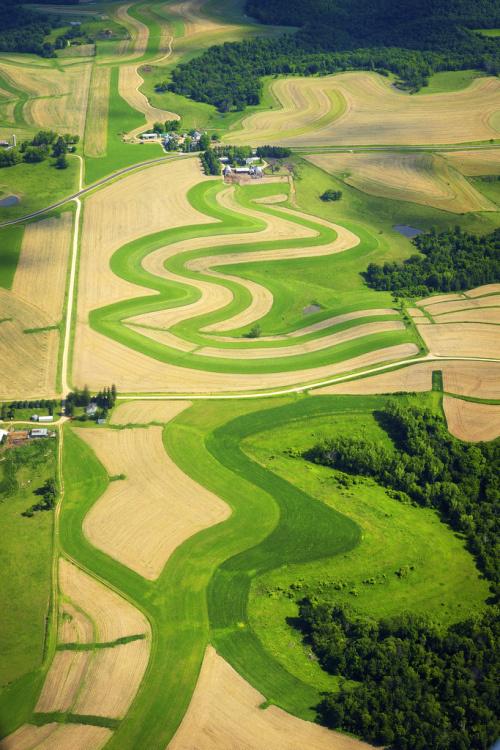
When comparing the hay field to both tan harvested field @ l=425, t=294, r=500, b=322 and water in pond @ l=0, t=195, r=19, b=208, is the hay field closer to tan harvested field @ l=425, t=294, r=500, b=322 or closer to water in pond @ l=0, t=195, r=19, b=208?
tan harvested field @ l=425, t=294, r=500, b=322

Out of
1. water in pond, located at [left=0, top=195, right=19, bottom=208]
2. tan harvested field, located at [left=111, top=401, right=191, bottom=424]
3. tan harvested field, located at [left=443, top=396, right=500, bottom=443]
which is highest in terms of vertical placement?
water in pond, located at [left=0, top=195, right=19, bottom=208]

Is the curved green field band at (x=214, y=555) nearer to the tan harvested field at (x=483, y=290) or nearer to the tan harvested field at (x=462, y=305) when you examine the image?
the tan harvested field at (x=462, y=305)

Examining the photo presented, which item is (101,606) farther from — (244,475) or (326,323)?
(326,323)

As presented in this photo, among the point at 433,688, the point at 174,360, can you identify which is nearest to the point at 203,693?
the point at 433,688

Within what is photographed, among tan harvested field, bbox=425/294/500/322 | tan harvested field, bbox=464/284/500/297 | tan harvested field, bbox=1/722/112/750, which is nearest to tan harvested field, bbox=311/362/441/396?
tan harvested field, bbox=425/294/500/322

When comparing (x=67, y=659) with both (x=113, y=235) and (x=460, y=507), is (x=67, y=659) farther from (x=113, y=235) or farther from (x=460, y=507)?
(x=113, y=235)

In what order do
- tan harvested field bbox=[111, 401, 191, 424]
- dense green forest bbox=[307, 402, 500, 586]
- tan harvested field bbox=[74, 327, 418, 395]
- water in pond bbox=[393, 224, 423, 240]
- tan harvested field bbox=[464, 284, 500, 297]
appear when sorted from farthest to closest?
water in pond bbox=[393, 224, 423, 240] < tan harvested field bbox=[464, 284, 500, 297] < tan harvested field bbox=[74, 327, 418, 395] < tan harvested field bbox=[111, 401, 191, 424] < dense green forest bbox=[307, 402, 500, 586]

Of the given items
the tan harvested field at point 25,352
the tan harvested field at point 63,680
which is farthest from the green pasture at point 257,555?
the tan harvested field at point 25,352
